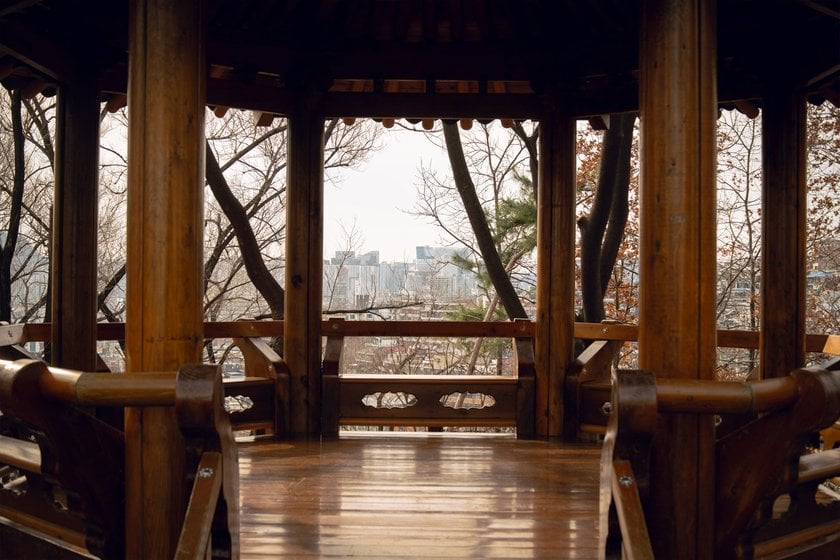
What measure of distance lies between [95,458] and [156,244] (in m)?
0.82

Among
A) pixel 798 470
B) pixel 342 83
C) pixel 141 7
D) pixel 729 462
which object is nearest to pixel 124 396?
pixel 141 7

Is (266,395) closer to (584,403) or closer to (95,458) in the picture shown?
(584,403)

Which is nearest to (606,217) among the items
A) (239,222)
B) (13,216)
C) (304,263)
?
(239,222)

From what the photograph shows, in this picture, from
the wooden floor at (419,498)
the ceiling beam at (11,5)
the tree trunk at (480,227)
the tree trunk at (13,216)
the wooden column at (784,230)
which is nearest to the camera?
the wooden floor at (419,498)

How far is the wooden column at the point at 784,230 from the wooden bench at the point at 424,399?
5.70 feet

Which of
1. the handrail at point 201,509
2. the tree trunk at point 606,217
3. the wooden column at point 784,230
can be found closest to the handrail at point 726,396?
the handrail at point 201,509

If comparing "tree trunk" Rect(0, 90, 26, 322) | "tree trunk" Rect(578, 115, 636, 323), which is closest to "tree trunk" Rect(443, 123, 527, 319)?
"tree trunk" Rect(578, 115, 636, 323)

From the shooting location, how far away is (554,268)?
203 inches

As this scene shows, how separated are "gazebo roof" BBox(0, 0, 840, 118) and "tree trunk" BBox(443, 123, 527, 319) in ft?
19.8

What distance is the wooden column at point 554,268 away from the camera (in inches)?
202

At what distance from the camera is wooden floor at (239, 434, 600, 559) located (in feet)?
9.95

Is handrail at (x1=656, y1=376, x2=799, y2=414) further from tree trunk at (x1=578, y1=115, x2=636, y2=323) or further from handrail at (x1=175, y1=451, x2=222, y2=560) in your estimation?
tree trunk at (x1=578, y1=115, x2=636, y2=323)

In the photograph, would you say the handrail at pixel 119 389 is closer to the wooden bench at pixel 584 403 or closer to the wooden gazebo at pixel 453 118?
the wooden gazebo at pixel 453 118

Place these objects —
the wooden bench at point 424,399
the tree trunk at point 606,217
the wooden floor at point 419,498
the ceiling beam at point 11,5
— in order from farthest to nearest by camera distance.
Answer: the tree trunk at point 606,217
the wooden bench at point 424,399
the ceiling beam at point 11,5
the wooden floor at point 419,498
